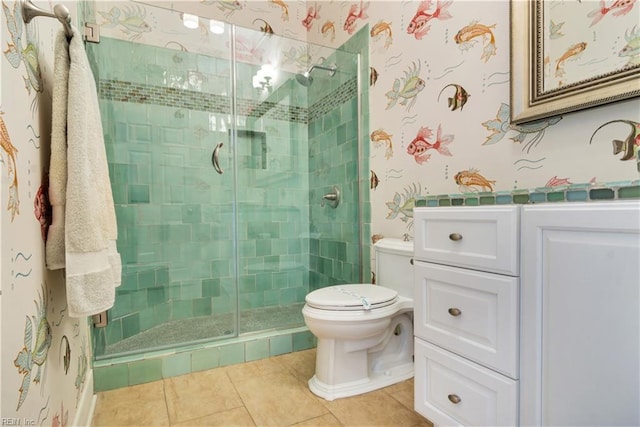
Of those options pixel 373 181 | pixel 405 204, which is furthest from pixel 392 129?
pixel 405 204

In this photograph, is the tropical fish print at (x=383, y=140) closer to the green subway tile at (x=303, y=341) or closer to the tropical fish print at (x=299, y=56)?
the tropical fish print at (x=299, y=56)

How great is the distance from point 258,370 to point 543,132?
67.4 inches

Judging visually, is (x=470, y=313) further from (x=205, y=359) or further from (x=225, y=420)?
(x=205, y=359)

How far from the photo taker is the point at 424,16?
5.45 ft

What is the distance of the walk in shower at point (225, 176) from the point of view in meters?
2.10

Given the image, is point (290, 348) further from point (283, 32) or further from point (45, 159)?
point (283, 32)

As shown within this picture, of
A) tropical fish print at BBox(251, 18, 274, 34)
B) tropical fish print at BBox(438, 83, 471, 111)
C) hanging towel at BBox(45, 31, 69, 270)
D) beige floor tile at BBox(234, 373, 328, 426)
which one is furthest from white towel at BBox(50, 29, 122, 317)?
tropical fish print at BBox(251, 18, 274, 34)

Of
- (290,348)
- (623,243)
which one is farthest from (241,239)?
(623,243)

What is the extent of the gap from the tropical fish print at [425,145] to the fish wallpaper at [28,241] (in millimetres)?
1505

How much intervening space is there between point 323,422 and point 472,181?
1.18m

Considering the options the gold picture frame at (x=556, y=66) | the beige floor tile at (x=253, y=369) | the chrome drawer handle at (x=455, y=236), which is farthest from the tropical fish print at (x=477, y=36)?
the beige floor tile at (x=253, y=369)

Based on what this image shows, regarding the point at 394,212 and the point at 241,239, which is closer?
the point at 394,212

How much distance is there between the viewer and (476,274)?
97 cm

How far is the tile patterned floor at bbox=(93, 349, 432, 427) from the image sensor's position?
4.43 feet
